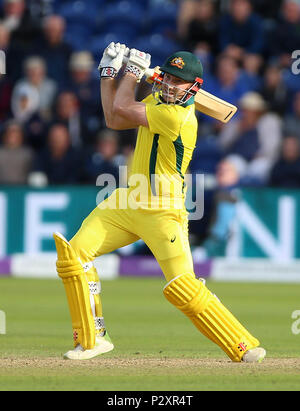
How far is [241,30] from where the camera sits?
550 inches

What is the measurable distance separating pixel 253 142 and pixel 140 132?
6549 mm

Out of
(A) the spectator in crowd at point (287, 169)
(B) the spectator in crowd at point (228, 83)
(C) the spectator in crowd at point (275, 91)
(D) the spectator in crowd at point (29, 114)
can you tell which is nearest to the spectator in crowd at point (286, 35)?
(C) the spectator in crowd at point (275, 91)

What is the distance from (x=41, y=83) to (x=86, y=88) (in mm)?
652

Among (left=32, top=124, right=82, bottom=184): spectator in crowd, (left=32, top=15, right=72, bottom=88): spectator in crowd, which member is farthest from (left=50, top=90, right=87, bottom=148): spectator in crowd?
(left=32, top=15, right=72, bottom=88): spectator in crowd

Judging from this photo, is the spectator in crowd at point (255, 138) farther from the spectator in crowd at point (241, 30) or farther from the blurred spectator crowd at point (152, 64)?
the spectator in crowd at point (241, 30)

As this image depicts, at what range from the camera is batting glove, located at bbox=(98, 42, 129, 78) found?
236 inches

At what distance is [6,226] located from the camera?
463 inches

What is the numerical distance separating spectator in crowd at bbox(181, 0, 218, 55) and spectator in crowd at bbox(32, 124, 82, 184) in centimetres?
262

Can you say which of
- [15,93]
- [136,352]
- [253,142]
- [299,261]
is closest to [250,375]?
[136,352]

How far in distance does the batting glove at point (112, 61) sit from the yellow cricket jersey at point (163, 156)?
28 cm

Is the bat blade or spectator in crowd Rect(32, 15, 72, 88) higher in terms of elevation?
spectator in crowd Rect(32, 15, 72, 88)

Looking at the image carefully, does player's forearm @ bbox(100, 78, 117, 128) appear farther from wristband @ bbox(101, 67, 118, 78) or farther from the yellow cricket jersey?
the yellow cricket jersey

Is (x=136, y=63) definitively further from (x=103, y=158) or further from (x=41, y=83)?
(x=41, y=83)

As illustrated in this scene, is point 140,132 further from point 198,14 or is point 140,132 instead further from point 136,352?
point 198,14
